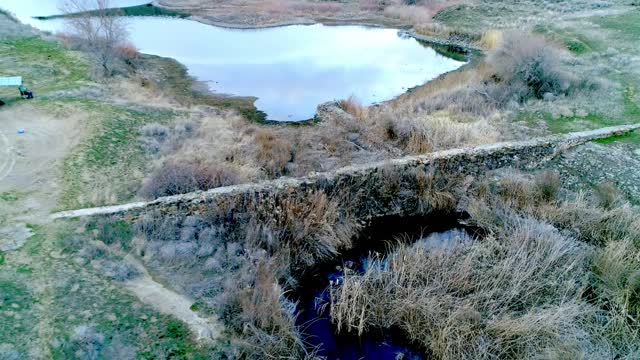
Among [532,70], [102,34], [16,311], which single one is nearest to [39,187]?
[16,311]

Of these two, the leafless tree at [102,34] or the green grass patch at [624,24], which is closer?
the leafless tree at [102,34]

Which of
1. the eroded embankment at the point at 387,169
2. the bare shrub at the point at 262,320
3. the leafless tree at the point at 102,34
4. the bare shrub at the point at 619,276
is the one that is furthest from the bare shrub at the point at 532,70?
the leafless tree at the point at 102,34

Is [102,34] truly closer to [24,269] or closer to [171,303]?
[24,269]

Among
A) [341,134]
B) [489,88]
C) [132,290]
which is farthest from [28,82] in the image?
[489,88]

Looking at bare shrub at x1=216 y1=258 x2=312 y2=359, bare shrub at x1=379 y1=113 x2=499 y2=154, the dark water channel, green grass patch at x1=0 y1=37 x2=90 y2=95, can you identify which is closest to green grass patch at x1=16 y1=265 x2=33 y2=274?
bare shrub at x1=216 y1=258 x2=312 y2=359

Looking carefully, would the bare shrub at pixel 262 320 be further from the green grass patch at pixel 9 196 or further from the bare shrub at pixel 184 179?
the green grass patch at pixel 9 196

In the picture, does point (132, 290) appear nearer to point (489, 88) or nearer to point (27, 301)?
point (27, 301)

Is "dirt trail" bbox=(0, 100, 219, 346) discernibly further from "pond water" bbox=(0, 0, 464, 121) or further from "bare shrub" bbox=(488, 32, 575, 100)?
"bare shrub" bbox=(488, 32, 575, 100)
